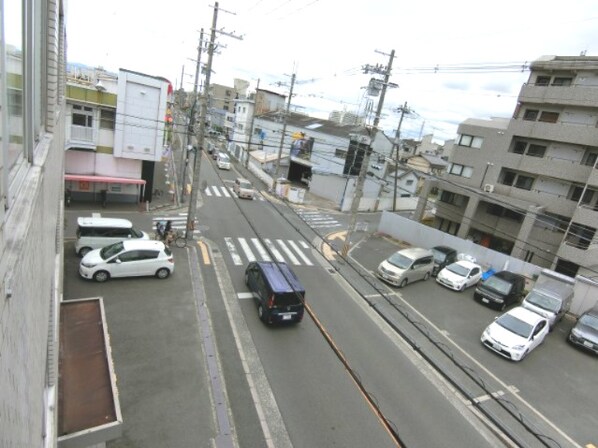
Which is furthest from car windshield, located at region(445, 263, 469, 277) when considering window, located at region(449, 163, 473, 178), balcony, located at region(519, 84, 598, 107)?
balcony, located at region(519, 84, 598, 107)

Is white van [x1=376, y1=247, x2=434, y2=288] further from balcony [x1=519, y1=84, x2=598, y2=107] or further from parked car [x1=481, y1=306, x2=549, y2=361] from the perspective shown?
balcony [x1=519, y1=84, x2=598, y2=107]

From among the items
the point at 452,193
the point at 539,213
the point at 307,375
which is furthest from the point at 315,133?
the point at 307,375

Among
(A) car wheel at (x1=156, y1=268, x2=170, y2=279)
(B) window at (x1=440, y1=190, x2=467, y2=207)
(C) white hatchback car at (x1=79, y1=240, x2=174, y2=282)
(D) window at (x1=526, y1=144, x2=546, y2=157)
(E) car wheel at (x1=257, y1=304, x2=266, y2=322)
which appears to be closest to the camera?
(E) car wheel at (x1=257, y1=304, x2=266, y2=322)

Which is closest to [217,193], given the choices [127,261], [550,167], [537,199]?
[127,261]

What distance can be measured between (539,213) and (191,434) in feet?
81.9

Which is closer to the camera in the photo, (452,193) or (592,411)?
(592,411)

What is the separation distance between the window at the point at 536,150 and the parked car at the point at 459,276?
9963 mm

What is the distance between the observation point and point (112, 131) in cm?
2358

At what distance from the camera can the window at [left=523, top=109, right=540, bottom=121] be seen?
25750 millimetres

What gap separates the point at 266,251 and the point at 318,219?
41.4 ft

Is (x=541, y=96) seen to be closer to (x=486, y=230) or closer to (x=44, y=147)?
(x=486, y=230)

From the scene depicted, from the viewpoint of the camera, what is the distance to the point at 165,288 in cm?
1564

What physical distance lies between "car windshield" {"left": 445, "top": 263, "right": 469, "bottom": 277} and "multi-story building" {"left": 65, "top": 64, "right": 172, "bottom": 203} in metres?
20.3

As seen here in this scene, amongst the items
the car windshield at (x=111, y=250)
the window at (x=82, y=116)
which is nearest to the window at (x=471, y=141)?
the car windshield at (x=111, y=250)
